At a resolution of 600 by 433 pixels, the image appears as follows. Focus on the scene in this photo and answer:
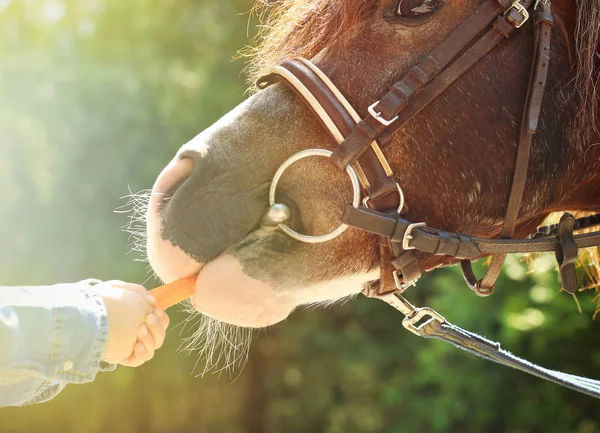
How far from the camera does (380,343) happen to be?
28.8ft

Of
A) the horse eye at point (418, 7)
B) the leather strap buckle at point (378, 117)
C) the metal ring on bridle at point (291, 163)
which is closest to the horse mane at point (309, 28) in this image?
the horse eye at point (418, 7)

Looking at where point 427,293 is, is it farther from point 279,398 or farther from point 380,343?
point 279,398

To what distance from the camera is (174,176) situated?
7.25 ft

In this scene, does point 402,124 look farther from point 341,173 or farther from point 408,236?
point 408,236

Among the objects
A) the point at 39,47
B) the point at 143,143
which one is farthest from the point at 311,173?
the point at 39,47

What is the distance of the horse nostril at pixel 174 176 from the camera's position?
2.21 meters

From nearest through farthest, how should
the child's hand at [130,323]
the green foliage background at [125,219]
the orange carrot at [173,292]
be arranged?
the child's hand at [130,323] → the orange carrot at [173,292] → the green foliage background at [125,219]

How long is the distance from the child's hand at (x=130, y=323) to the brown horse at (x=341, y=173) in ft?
0.78

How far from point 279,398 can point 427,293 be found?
2673 millimetres

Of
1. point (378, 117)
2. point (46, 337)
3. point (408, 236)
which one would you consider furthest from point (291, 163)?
point (46, 337)

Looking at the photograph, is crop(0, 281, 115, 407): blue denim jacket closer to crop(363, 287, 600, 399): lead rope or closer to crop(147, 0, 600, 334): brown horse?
crop(147, 0, 600, 334): brown horse

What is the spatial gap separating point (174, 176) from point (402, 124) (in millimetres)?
705

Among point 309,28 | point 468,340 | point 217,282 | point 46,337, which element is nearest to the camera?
point 46,337

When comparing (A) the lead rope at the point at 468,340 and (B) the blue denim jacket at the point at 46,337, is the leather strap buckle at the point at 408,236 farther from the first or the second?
(B) the blue denim jacket at the point at 46,337
